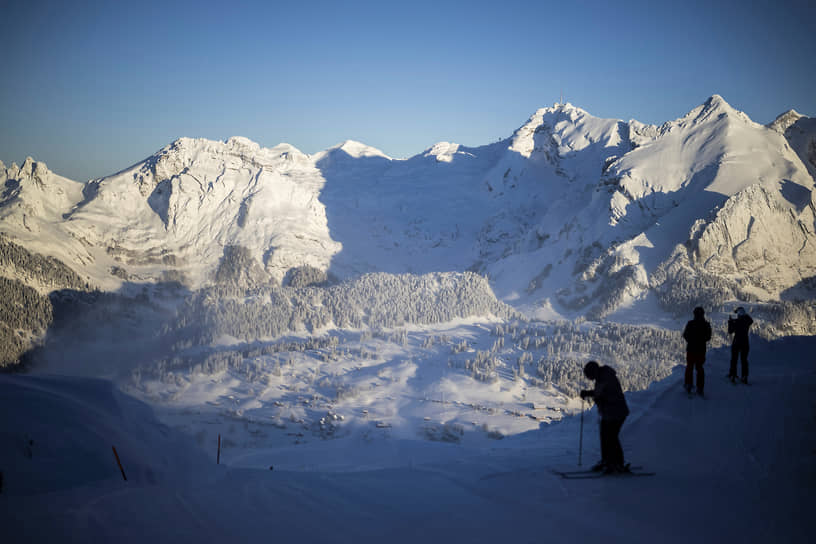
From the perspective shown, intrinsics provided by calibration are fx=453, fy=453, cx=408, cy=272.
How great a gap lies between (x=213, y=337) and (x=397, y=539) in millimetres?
75736

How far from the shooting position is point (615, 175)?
10494 centimetres

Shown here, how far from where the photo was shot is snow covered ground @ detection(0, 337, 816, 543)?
5.82 m

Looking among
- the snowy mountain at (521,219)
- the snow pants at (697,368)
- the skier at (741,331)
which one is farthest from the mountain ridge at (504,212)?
the snow pants at (697,368)

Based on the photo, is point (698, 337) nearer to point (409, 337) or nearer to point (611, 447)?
point (611, 447)

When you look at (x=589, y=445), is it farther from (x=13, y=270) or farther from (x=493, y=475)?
(x=13, y=270)

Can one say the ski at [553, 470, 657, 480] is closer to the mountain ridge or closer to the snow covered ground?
the snow covered ground

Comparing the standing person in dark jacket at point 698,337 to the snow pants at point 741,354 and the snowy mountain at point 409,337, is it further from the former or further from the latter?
the snow pants at point 741,354

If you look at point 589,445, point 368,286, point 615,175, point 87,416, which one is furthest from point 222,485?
point 615,175

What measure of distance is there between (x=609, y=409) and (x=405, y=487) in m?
3.95

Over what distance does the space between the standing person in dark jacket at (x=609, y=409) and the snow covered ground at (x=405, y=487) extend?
0.38 metres

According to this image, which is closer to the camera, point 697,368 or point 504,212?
point 697,368

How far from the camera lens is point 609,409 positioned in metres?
7.93

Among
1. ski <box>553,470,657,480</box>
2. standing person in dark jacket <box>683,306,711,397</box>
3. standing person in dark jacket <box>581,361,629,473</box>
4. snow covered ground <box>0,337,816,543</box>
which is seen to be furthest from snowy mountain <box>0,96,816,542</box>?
standing person in dark jacket <box>683,306,711,397</box>

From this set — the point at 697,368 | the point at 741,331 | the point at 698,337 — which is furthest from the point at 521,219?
the point at 698,337
